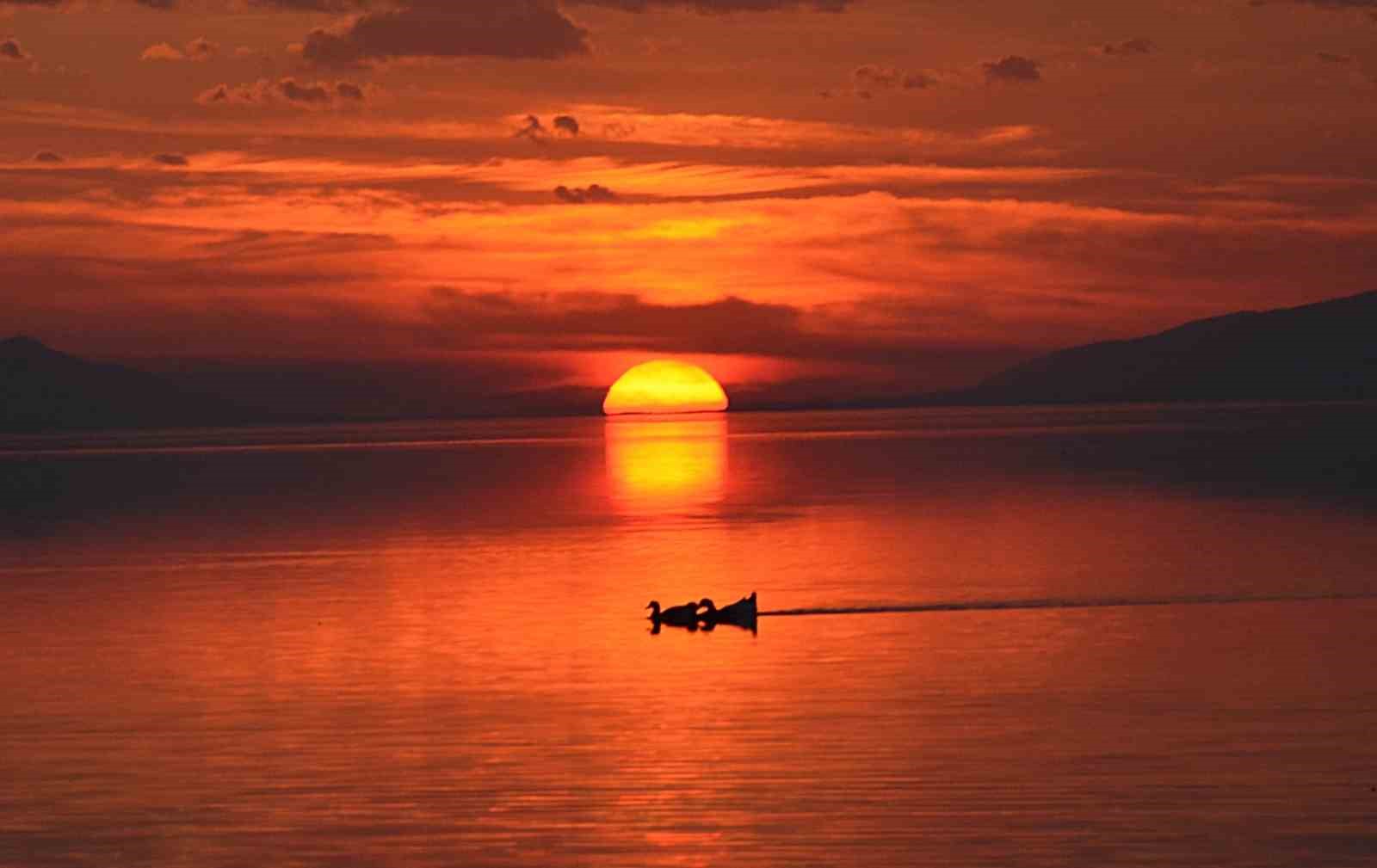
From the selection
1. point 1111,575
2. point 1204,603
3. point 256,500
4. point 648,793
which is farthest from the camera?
point 256,500

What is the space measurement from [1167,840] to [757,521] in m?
54.3

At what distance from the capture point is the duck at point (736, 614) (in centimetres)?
4275

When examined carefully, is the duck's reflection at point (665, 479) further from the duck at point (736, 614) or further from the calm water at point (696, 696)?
the duck at point (736, 614)

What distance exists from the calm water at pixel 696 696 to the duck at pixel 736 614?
376mm

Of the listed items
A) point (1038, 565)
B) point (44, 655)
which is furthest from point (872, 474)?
point (44, 655)

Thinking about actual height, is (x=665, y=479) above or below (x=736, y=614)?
above

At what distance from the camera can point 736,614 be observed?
43.0 m

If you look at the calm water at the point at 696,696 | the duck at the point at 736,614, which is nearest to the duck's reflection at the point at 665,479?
the calm water at the point at 696,696

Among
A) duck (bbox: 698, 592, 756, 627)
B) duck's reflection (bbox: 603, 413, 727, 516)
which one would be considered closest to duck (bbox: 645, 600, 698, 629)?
duck (bbox: 698, 592, 756, 627)

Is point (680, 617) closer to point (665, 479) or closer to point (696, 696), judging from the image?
point (696, 696)

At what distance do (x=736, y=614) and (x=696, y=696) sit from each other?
995cm

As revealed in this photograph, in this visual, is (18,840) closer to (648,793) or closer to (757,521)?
(648,793)

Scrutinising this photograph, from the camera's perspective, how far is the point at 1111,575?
51.8 m

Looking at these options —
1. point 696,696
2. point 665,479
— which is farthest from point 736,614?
point 665,479
